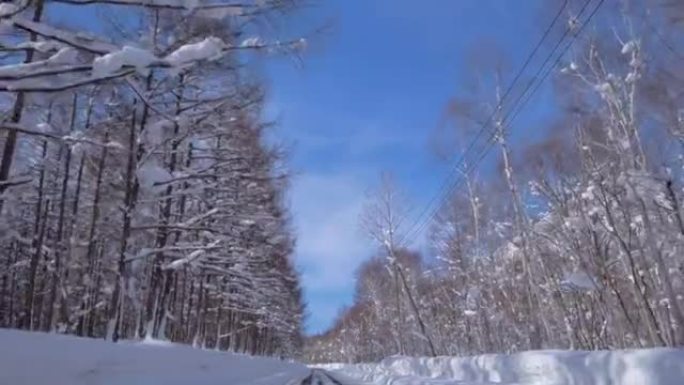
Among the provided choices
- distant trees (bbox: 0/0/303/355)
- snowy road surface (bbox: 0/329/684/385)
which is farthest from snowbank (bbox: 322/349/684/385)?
distant trees (bbox: 0/0/303/355)

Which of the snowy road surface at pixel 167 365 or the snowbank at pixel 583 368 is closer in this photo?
the snowy road surface at pixel 167 365

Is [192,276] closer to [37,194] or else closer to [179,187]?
[37,194]

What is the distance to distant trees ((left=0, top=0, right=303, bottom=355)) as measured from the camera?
4.29 metres

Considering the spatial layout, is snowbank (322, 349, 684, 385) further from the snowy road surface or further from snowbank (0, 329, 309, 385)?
snowbank (0, 329, 309, 385)

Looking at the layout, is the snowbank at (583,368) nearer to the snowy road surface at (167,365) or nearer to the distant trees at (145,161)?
the snowy road surface at (167,365)

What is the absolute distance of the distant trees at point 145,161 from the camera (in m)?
4.29

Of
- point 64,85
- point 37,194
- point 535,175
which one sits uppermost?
point 535,175

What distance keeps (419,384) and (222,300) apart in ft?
65.9

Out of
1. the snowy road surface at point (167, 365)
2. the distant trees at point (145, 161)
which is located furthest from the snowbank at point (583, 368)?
the distant trees at point (145, 161)

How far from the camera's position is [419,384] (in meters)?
15.2

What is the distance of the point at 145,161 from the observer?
13.2 meters

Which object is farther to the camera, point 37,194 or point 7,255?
point 7,255

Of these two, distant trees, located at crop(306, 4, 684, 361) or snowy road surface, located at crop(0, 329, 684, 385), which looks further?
distant trees, located at crop(306, 4, 684, 361)

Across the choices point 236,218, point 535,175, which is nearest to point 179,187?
point 236,218
